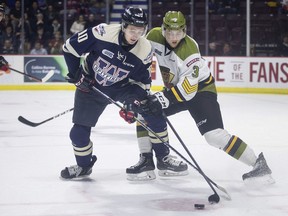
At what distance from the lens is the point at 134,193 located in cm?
388

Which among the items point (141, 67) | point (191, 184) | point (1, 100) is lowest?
point (1, 100)

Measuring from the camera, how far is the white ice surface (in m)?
3.51

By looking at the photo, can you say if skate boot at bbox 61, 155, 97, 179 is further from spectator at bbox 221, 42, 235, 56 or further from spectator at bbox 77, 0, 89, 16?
spectator at bbox 77, 0, 89, 16

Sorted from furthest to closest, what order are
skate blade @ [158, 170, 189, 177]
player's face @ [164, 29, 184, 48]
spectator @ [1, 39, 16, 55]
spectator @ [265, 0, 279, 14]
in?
spectator @ [265, 0, 279, 14] < spectator @ [1, 39, 16, 55] < skate blade @ [158, 170, 189, 177] < player's face @ [164, 29, 184, 48]

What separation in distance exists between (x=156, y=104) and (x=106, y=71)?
1.27 ft

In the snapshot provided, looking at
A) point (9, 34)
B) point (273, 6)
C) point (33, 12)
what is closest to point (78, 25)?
point (33, 12)

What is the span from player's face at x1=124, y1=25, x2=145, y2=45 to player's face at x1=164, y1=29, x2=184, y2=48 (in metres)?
0.16

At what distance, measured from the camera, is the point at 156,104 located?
387 cm

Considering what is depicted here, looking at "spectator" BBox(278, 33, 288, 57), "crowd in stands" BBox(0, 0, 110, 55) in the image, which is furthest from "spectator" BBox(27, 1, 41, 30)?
"spectator" BBox(278, 33, 288, 57)

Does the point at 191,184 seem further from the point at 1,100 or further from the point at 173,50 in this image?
the point at 1,100

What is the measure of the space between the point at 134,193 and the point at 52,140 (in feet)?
7.15

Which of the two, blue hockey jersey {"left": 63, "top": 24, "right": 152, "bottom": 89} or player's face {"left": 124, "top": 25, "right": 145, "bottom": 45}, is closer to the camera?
player's face {"left": 124, "top": 25, "right": 145, "bottom": 45}

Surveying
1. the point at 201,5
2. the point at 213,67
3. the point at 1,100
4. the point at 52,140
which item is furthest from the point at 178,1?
the point at 52,140

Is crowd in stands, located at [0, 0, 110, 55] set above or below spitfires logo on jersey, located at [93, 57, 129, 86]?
below
